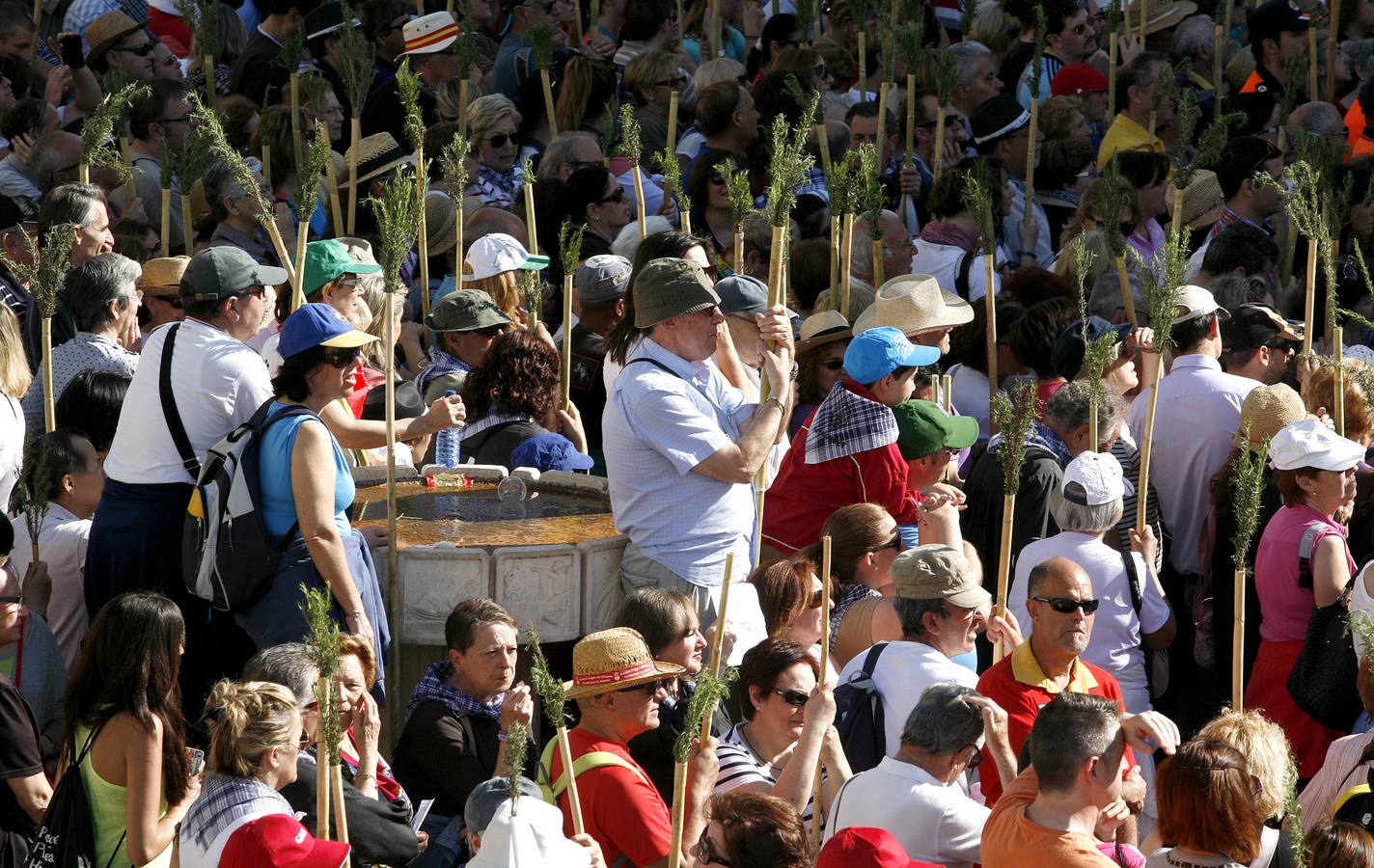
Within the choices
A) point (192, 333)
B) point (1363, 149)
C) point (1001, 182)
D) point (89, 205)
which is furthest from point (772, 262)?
point (1363, 149)

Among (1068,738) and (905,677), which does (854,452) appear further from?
(1068,738)

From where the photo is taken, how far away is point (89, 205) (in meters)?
6.48

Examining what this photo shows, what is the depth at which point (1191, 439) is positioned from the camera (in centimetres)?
632

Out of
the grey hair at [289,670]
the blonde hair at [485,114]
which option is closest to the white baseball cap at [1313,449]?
the grey hair at [289,670]

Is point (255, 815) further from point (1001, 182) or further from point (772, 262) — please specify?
point (1001, 182)

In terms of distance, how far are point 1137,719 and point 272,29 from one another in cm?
725

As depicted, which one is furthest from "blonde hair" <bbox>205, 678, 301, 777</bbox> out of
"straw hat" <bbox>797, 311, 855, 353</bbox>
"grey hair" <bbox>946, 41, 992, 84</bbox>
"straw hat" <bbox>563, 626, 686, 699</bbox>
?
"grey hair" <bbox>946, 41, 992, 84</bbox>

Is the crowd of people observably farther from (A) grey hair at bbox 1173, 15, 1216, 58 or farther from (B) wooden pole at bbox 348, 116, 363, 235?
(A) grey hair at bbox 1173, 15, 1216, 58

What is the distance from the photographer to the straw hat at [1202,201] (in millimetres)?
8367

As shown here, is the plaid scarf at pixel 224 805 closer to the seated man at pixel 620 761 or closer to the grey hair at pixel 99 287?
the seated man at pixel 620 761

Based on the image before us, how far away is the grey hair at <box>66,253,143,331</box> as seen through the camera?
5.92 metres

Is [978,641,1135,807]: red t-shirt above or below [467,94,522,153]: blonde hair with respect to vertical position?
below

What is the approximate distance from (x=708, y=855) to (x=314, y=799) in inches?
37.4

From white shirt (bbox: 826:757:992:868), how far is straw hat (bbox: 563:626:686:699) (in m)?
0.56
